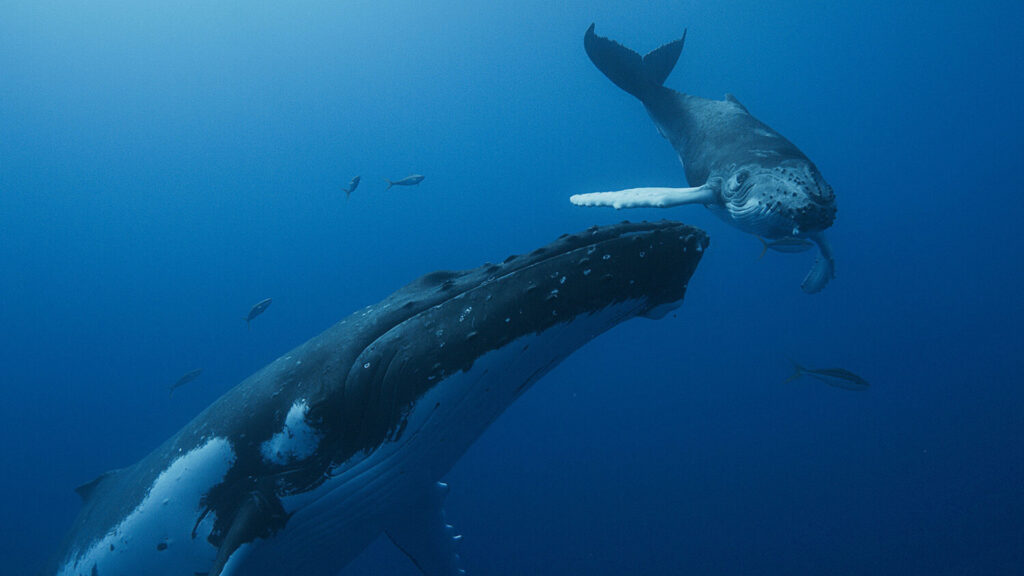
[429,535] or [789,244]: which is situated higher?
[789,244]

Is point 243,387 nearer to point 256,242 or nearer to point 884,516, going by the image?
point 884,516

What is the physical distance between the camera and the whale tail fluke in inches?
374

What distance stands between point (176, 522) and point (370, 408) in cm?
138

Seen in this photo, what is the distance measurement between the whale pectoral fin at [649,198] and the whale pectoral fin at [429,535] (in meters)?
4.25

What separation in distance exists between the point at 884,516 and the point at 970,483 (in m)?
3.36

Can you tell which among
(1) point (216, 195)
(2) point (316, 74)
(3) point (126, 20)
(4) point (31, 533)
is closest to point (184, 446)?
(4) point (31, 533)

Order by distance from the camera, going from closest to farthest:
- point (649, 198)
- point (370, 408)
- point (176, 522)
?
point (370, 408) → point (176, 522) → point (649, 198)

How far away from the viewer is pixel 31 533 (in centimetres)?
2189

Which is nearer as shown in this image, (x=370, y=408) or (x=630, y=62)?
(x=370, y=408)

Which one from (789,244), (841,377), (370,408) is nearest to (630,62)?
(789,244)

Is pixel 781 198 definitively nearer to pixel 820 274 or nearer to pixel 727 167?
pixel 727 167

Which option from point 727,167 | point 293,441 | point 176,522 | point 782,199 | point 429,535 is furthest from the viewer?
point 727,167

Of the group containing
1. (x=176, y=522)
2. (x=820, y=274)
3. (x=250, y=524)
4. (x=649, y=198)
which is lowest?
(x=820, y=274)

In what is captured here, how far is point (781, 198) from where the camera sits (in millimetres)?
6215
